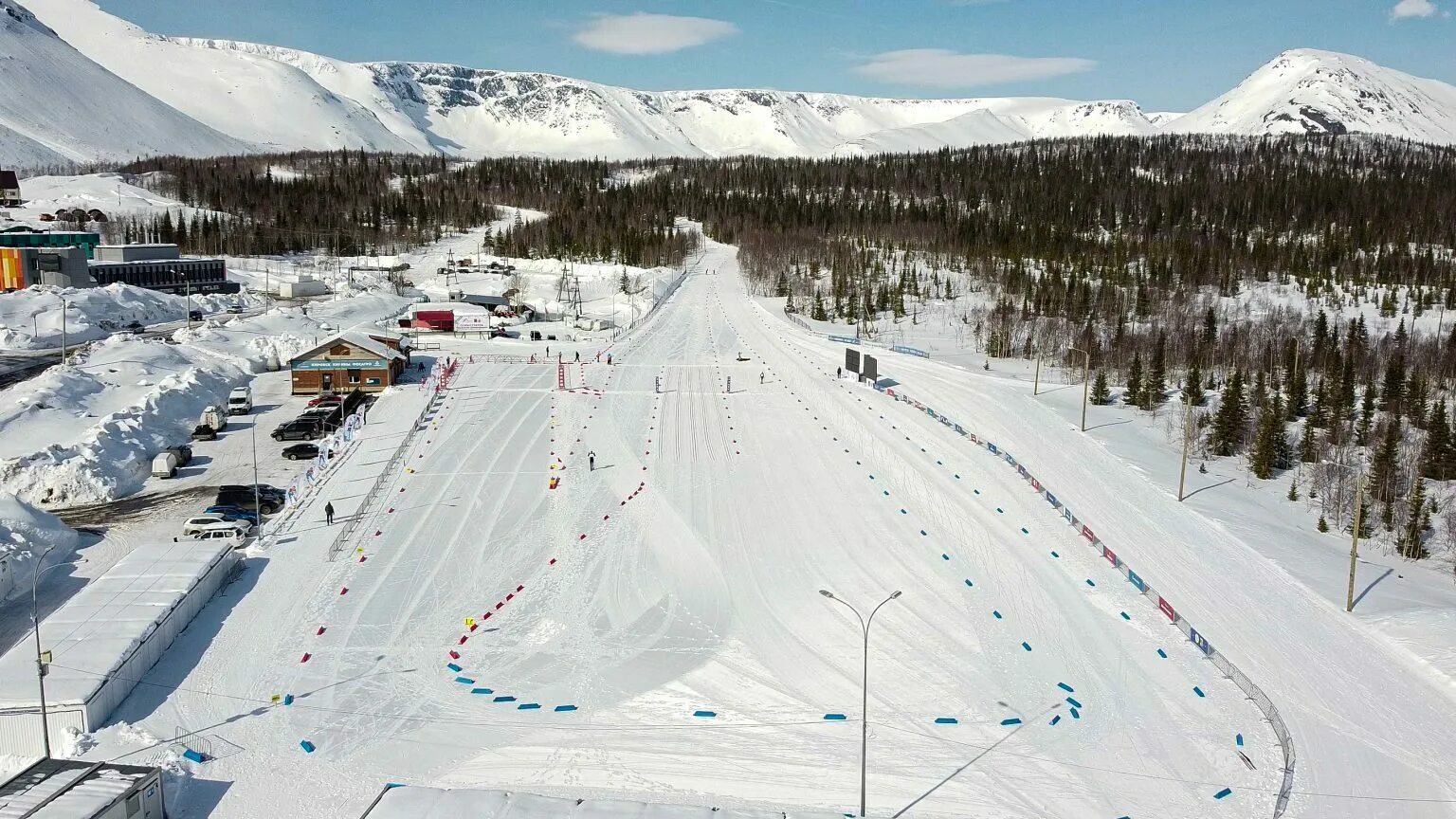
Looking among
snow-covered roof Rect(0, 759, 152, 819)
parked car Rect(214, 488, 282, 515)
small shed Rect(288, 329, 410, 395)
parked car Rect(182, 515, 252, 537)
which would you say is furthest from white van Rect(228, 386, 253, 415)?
snow-covered roof Rect(0, 759, 152, 819)

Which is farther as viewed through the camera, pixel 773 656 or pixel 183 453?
pixel 183 453

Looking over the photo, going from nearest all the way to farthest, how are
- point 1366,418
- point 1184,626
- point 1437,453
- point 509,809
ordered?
point 509,809 → point 1184,626 → point 1437,453 → point 1366,418

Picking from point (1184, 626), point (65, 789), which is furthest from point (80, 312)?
point (1184, 626)

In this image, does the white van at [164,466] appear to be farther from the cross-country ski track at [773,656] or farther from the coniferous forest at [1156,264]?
the coniferous forest at [1156,264]

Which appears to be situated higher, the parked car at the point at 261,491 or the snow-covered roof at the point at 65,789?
the parked car at the point at 261,491

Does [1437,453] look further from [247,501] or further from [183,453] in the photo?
[183,453]

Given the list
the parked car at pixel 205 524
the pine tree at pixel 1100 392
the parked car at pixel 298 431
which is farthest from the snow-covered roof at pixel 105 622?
the pine tree at pixel 1100 392
